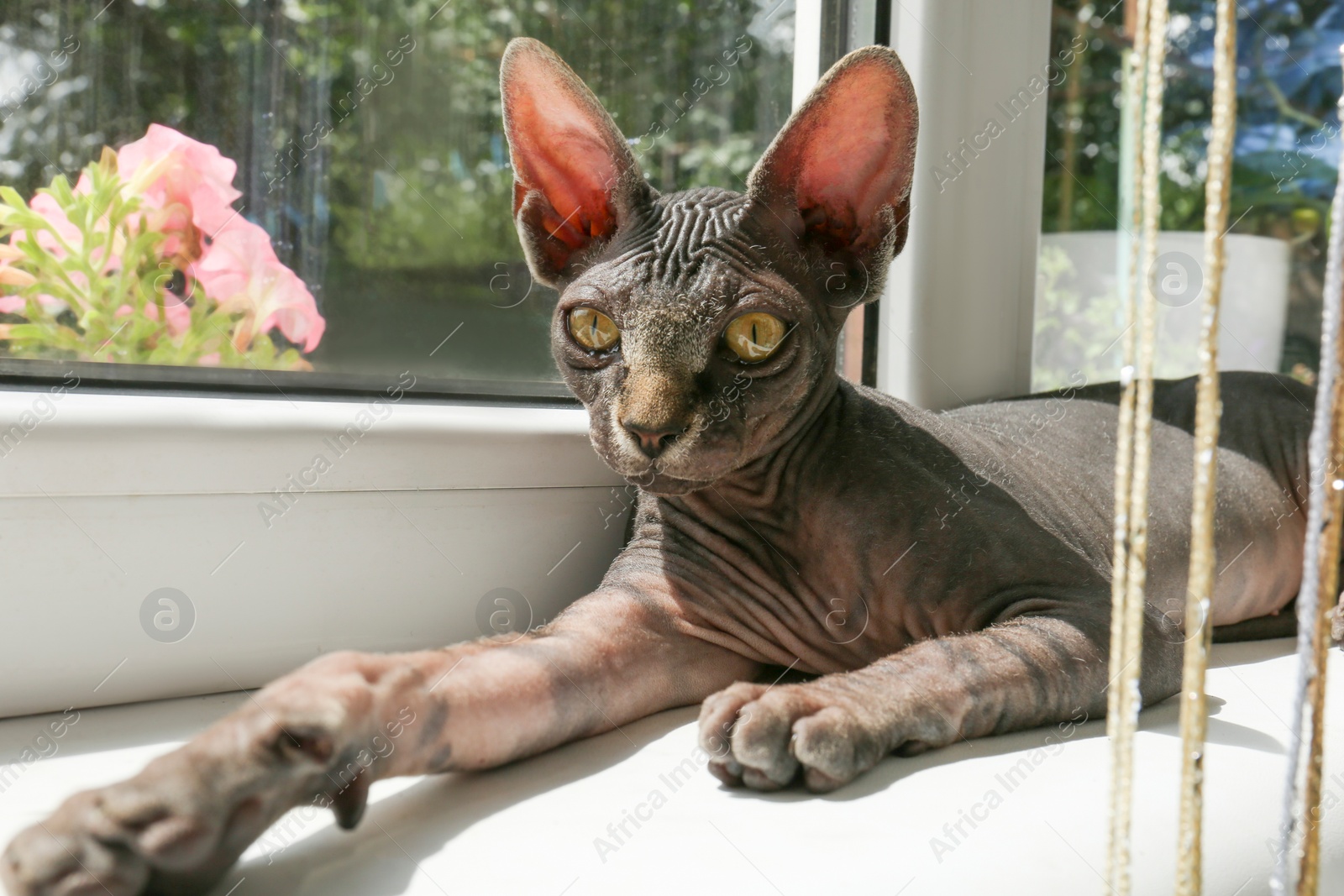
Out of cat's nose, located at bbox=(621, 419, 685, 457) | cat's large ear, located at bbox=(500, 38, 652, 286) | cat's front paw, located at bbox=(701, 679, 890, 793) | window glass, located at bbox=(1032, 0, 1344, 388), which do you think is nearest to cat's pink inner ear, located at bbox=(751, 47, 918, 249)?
cat's large ear, located at bbox=(500, 38, 652, 286)

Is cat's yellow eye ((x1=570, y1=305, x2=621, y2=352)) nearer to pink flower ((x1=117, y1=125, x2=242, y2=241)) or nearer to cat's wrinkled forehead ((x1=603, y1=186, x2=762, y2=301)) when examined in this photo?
cat's wrinkled forehead ((x1=603, y1=186, x2=762, y2=301))

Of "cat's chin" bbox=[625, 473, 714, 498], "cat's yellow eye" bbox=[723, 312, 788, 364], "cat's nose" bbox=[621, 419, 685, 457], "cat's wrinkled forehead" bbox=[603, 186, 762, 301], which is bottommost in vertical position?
"cat's chin" bbox=[625, 473, 714, 498]

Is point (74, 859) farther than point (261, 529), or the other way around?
point (261, 529)

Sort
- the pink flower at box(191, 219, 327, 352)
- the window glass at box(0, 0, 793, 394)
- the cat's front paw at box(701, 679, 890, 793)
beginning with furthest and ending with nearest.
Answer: the pink flower at box(191, 219, 327, 352) → the window glass at box(0, 0, 793, 394) → the cat's front paw at box(701, 679, 890, 793)

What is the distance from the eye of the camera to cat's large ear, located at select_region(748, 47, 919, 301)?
115cm

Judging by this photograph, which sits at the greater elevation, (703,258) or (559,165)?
(559,165)

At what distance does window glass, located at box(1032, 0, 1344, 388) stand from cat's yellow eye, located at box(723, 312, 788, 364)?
1.26 m

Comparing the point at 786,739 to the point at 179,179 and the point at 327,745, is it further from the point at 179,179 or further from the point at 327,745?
the point at 179,179

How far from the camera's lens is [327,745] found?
0.74 m

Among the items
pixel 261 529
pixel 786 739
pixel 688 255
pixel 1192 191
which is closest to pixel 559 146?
pixel 688 255

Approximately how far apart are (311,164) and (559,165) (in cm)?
40

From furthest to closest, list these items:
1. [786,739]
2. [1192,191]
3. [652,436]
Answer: [1192,191] < [652,436] < [786,739]

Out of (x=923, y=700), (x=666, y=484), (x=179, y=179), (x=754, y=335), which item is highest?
(x=179, y=179)

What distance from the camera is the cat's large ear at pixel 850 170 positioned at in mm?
1147
